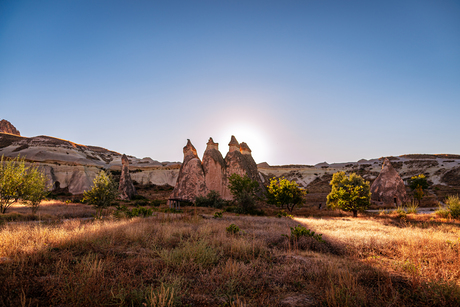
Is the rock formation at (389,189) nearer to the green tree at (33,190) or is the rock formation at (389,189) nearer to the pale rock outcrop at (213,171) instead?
the pale rock outcrop at (213,171)

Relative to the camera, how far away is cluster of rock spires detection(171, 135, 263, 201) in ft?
88.2

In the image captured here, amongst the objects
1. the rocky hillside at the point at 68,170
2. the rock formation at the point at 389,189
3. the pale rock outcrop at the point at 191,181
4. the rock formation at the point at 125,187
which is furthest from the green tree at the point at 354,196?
the rock formation at the point at 125,187

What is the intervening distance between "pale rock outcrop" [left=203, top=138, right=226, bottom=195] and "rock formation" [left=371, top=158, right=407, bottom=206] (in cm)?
1935

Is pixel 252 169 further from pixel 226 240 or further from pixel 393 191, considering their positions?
pixel 226 240

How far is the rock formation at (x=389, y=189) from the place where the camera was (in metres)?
25.1

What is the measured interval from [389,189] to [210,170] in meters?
21.7

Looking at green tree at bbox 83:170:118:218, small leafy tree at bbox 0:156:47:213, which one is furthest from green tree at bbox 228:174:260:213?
small leafy tree at bbox 0:156:47:213

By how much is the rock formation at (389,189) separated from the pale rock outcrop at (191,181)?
21690 millimetres

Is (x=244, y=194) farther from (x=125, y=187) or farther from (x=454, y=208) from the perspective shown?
(x=125, y=187)

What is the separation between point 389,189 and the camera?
84.1 feet

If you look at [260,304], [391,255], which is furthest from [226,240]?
[391,255]

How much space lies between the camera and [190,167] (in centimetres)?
2766

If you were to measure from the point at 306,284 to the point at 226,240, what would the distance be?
3.17 metres

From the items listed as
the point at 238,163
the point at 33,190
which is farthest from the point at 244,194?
the point at 33,190
